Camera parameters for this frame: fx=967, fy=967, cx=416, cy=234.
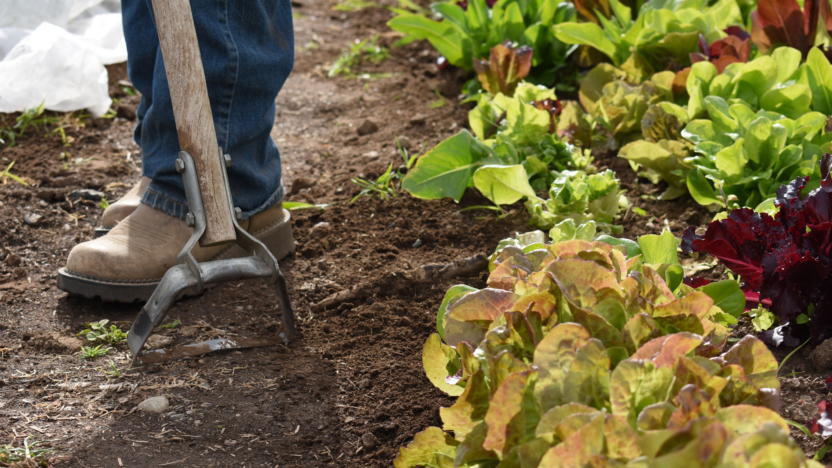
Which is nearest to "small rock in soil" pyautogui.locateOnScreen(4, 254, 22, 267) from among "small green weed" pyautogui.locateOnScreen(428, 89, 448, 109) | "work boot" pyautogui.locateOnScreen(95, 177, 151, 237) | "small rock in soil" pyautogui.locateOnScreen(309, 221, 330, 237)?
"work boot" pyautogui.locateOnScreen(95, 177, 151, 237)

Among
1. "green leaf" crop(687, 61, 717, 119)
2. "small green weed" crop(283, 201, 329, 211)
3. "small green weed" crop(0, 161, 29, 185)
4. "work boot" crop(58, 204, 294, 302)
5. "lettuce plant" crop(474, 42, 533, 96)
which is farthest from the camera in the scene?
"lettuce plant" crop(474, 42, 533, 96)

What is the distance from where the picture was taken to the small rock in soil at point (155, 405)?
1.98 m

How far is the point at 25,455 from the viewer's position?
5.94 feet

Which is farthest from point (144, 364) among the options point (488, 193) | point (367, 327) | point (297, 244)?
point (488, 193)

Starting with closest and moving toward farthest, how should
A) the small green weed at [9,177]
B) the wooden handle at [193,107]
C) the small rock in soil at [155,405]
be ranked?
the small rock in soil at [155,405] < the wooden handle at [193,107] < the small green weed at [9,177]

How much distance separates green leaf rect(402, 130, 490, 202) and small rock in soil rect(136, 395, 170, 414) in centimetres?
94

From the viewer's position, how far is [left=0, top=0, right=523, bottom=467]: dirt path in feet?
6.20

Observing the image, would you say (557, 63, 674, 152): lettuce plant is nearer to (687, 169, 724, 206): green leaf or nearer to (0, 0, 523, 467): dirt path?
(687, 169, 724, 206): green leaf

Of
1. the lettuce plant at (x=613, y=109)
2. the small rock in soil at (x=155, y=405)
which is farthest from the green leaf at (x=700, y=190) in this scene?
the small rock in soil at (x=155, y=405)

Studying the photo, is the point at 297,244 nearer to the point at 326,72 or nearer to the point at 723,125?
the point at 723,125

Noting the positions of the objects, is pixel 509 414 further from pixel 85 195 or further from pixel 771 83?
pixel 85 195

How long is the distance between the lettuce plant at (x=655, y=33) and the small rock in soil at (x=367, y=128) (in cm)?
76

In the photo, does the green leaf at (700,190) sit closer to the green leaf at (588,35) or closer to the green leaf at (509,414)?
the green leaf at (588,35)

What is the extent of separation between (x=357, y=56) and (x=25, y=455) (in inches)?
114
